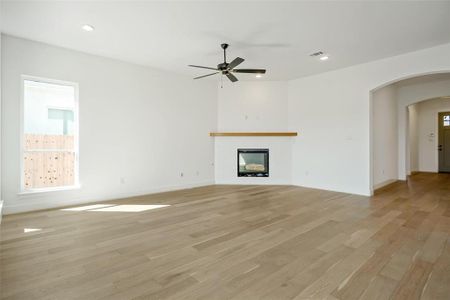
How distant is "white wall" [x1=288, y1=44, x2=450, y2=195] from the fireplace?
872 millimetres

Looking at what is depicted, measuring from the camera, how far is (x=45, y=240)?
2.80 meters

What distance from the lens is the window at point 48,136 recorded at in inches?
166

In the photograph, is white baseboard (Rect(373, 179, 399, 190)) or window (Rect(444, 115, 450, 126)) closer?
white baseboard (Rect(373, 179, 399, 190))

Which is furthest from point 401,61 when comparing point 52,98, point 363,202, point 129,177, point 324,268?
point 52,98

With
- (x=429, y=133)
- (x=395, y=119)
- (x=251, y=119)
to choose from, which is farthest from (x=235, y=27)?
(x=429, y=133)

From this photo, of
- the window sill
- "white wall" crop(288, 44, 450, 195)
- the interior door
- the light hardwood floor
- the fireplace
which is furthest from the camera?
the interior door

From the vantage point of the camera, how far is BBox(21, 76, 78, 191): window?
166 inches

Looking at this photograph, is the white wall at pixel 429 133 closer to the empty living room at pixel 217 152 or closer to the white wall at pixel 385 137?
the empty living room at pixel 217 152

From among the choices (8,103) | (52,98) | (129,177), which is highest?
(52,98)

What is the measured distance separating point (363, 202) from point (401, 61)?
3.02 m

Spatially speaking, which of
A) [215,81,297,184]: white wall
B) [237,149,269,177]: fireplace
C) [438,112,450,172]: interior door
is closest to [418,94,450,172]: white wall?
[438,112,450,172]: interior door

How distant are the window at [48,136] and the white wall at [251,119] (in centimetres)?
364

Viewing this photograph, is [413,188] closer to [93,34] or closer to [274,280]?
[274,280]

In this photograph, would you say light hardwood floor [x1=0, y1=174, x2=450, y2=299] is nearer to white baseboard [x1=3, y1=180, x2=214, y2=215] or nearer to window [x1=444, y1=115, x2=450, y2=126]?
white baseboard [x1=3, y1=180, x2=214, y2=215]
